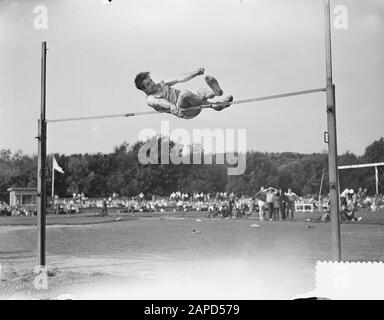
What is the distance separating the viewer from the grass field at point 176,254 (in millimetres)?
3676

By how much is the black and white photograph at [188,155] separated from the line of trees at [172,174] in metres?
0.01

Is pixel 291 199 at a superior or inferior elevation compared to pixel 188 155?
inferior

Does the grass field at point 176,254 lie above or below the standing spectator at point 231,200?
below

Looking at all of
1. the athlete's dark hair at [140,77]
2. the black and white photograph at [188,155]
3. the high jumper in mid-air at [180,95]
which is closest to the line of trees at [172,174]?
the black and white photograph at [188,155]

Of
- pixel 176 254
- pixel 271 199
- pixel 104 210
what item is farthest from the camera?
pixel 104 210

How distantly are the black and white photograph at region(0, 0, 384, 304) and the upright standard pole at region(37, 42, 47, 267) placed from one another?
1cm

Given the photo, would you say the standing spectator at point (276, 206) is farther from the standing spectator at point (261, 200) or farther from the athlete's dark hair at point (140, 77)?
the athlete's dark hair at point (140, 77)

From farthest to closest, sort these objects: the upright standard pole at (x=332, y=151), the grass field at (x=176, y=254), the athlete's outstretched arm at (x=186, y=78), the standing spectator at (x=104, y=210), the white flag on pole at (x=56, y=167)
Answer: the white flag on pole at (x=56, y=167) → the standing spectator at (x=104, y=210) → the athlete's outstretched arm at (x=186, y=78) → the grass field at (x=176, y=254) → the upright standard pole at (x=332, y=151)

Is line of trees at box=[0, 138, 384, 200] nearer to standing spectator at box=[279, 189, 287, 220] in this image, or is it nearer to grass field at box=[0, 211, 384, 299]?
standing spectator at box=[279, 189, 287, 220]

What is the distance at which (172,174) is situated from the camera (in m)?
4.02

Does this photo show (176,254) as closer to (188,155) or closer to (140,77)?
(188,155)

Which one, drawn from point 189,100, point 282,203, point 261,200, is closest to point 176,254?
point 261,200

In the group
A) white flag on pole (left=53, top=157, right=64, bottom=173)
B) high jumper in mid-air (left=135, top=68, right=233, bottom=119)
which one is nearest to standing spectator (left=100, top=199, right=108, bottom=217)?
white flag on pole (left=53, top=157, right=64, bottom=173)

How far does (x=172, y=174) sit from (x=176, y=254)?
58 cm
